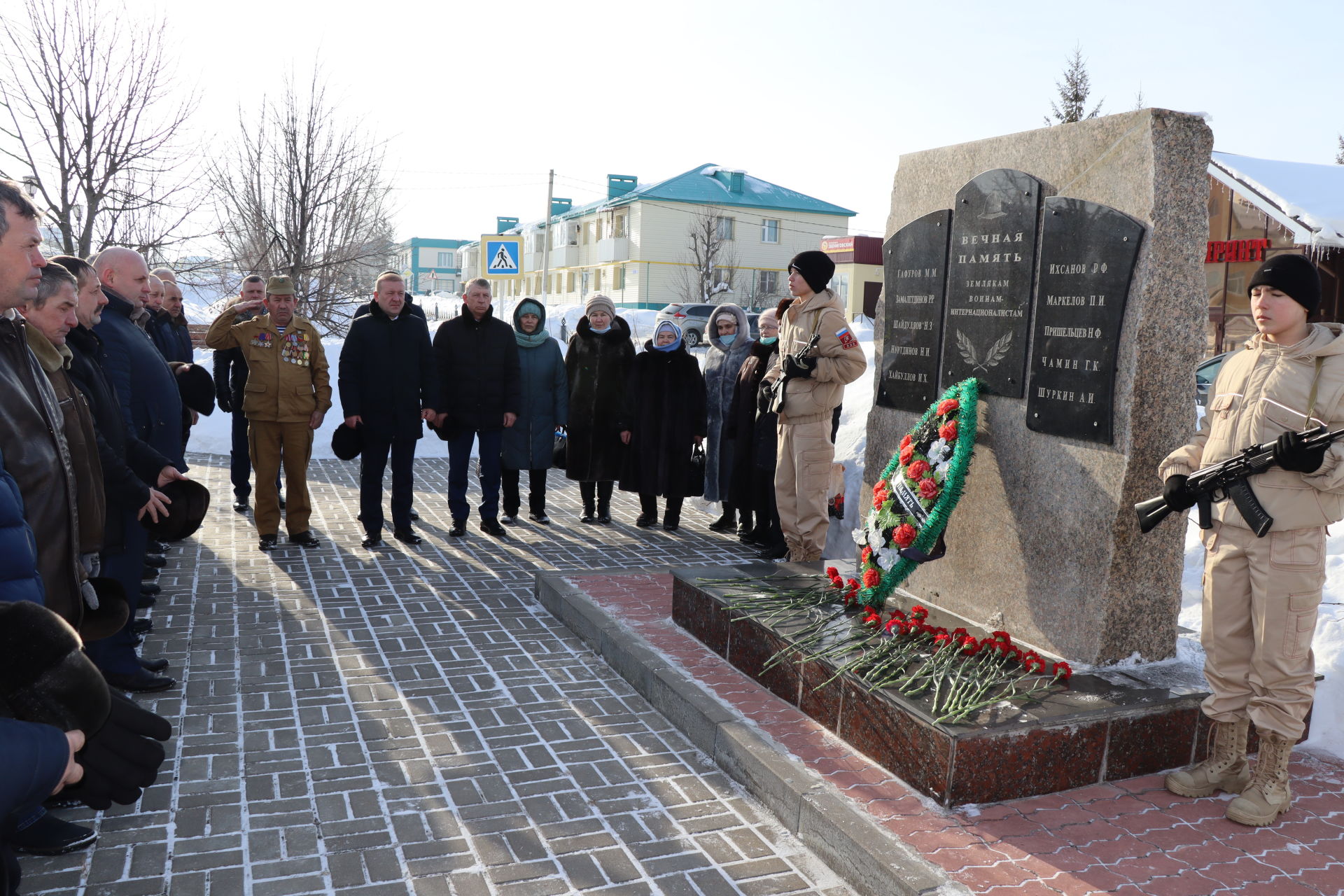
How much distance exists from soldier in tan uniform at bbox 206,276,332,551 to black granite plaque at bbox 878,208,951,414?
4.40m

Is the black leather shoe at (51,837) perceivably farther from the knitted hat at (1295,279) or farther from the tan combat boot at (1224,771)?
the knitted hat at (1295,279)

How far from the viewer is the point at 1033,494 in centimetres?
470

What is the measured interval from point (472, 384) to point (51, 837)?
212 inches

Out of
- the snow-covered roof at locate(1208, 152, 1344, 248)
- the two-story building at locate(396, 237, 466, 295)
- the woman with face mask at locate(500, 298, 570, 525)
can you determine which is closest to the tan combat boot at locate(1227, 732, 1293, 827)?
the woman with face mask at locate(500, 298, 570, 525)

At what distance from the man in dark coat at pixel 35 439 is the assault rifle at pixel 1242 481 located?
388cm

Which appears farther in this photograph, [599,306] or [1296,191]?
[1296,191]

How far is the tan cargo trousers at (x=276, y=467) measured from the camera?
7.66 meters

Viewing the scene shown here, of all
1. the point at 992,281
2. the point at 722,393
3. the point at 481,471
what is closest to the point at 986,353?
the point at 992,281

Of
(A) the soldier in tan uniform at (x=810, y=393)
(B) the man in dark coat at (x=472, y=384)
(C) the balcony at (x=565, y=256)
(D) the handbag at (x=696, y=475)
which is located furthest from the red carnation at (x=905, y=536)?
(C) the balcony at (x=565, y=256)

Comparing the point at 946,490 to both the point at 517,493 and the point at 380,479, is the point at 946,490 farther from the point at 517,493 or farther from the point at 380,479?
the point at 517,493

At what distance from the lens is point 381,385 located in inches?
309

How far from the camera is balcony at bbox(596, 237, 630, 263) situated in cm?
4972

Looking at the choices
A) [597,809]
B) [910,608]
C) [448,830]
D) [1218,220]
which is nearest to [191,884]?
[448,830]

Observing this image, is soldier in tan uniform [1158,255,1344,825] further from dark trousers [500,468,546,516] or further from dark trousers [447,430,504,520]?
dark trousers [500,468,546,516]
